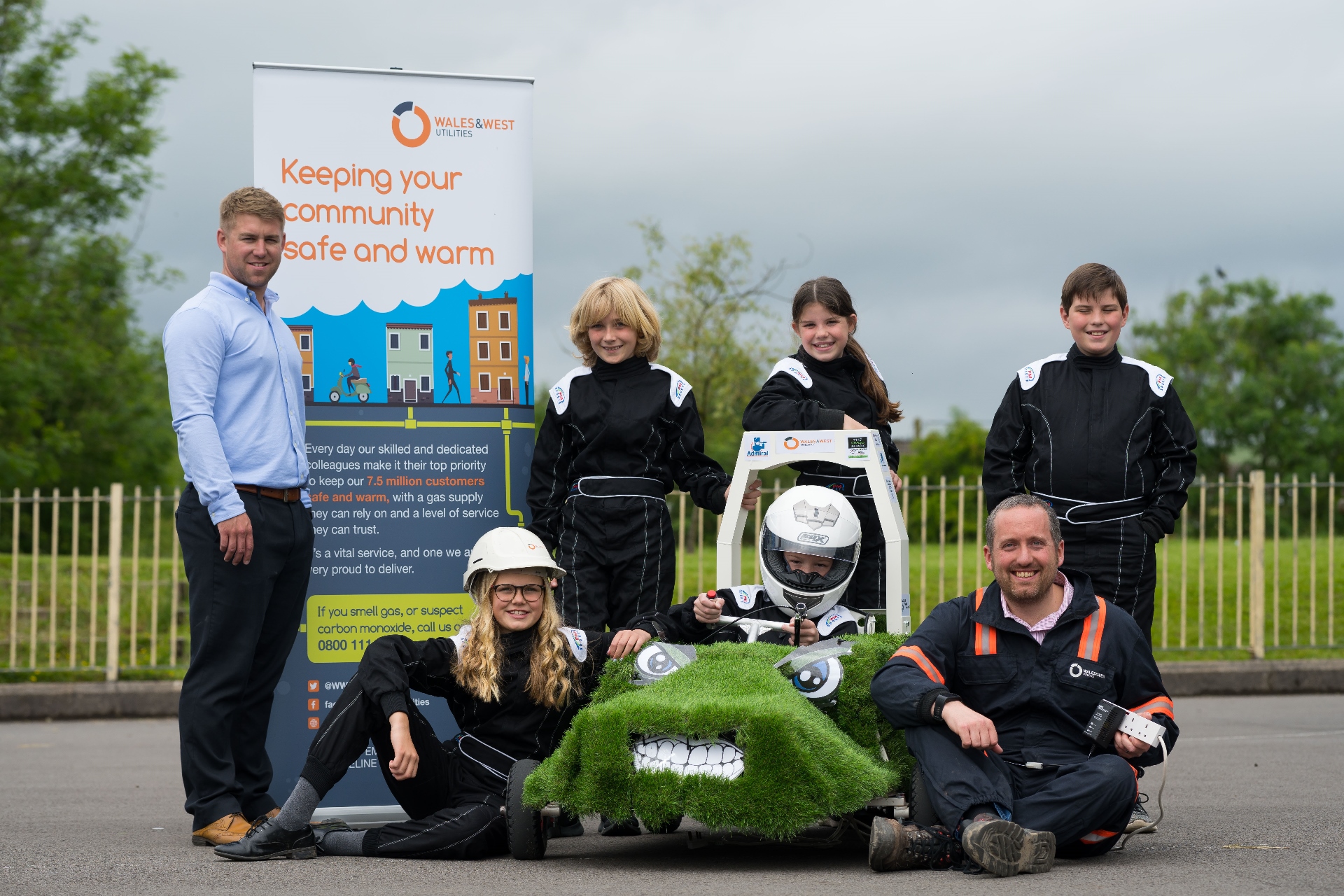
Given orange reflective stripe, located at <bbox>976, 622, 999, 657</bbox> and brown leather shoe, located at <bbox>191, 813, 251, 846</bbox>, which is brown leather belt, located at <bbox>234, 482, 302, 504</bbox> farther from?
orange reflective stripe, located at <bbox>976, 622, 999, 657</bbox>

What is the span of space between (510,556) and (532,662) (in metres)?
0.43

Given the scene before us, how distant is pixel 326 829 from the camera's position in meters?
6.04

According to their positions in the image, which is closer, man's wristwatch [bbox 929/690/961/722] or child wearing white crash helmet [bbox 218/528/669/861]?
man's wristwatch [bbox 929/690/961/722]

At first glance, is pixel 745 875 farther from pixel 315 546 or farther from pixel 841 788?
pixel 315 546

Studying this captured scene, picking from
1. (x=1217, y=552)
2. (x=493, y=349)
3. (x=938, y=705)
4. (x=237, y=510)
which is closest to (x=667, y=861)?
(x=938, y=705)

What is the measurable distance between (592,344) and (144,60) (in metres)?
22.0

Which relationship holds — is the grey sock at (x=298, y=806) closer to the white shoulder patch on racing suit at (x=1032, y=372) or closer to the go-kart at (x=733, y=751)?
the go-kart at (x=733, y=751)

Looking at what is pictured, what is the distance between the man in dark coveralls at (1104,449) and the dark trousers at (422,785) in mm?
2423

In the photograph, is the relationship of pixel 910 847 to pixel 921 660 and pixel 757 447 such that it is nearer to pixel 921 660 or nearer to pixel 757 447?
pixel 921 660

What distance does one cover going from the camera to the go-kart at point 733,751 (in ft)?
14.9

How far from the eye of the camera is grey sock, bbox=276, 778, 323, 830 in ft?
17.0

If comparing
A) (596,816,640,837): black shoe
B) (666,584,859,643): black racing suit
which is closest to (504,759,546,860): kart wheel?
(596,816,640,837): black shoe

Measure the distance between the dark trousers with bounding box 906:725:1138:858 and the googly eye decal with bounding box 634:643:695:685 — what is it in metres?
0.87

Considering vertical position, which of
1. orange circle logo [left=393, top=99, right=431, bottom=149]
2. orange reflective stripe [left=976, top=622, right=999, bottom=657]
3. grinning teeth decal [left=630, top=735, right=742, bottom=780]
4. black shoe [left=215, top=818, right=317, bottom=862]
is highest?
orange circle logo [left=393, top=99, right=431, bottom=149]
